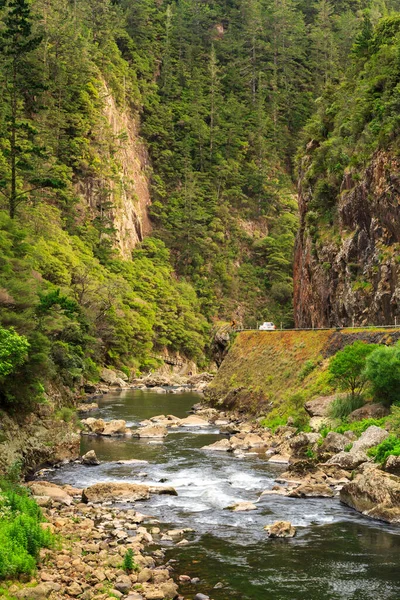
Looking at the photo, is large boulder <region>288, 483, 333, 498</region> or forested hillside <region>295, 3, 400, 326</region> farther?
forested hillside <region>295, 3, 400, 326</region>

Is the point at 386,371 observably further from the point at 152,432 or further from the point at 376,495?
the point at 152,432

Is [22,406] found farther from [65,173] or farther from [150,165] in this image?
[150,165]

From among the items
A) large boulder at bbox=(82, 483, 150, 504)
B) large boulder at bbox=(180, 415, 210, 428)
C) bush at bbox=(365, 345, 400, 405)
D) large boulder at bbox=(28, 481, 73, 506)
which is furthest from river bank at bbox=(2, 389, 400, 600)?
large boulder at bbox=(180, 415, 210, 428)

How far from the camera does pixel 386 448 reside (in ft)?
83.4

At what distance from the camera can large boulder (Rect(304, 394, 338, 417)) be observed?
→ 114 ft

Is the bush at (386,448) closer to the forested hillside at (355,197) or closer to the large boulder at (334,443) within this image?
the large boulder at (334,443)

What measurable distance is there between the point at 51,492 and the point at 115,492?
8.08 feet

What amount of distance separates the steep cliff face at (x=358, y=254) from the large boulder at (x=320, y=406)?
1219 centimetres

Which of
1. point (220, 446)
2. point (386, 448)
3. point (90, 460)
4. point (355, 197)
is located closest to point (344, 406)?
point (220, 446)

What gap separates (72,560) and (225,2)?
176 metres

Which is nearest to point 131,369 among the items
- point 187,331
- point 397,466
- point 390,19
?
point 187,331

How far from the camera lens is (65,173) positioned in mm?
90750

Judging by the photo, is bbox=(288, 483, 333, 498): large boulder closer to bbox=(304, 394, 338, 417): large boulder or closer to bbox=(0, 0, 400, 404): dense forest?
bbox=(304, 394, 338, 417): large boulder

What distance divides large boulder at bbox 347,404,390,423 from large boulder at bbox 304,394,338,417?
2.40 metres
